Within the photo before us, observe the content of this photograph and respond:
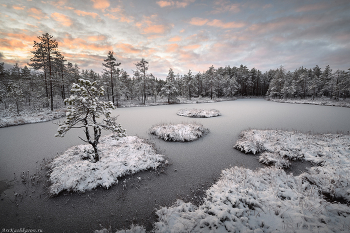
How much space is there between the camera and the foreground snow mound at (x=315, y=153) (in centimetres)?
511

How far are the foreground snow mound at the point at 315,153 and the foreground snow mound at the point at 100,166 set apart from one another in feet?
22.8

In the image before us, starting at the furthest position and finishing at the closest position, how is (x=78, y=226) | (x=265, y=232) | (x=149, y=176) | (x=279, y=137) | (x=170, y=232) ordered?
(x=279, y=137), (x=149, y=176), (x=78, y=226), (x=170, y=232), (x=265, y=232)

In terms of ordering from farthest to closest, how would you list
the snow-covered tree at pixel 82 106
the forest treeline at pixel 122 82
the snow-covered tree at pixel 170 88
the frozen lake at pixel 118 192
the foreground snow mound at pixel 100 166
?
1. the snow-covered tree at pixel 170 88
2. the forest treeline at pixel 122 82
3. the foreground snow mound at pixel 100 166
4. the snow-covered tree at pixel 82 106
5. the frozen lake at pixel 118 192

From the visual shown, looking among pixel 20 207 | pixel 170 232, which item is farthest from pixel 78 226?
pixel 170 232

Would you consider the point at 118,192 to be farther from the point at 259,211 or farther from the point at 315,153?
the point at 315,153

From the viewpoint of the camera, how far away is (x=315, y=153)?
26.0ft

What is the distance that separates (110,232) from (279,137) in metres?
12.3

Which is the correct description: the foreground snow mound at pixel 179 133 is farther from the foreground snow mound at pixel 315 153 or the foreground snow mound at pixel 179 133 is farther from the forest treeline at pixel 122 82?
the forest treeline at pixel 122 82

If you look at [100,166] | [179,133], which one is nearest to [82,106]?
[100,166]

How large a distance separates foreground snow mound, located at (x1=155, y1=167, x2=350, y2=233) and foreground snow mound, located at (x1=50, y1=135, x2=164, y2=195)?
3275mm

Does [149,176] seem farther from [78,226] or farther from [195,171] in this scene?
[78,226]

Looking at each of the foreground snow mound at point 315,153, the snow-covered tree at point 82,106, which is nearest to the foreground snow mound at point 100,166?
the snow-covered tree at point 82,106

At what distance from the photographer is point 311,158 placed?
300 inches

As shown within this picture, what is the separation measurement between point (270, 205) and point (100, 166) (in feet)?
24.8
